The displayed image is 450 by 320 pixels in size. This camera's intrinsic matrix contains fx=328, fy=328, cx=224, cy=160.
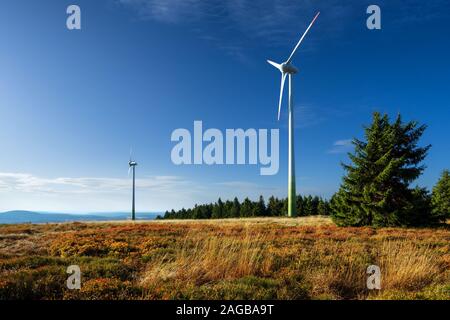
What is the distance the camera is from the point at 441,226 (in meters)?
27.7

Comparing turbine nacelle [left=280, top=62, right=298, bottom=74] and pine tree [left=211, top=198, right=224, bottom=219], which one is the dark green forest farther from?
pine tree [left=211, top=198, right=224, bottom=219]

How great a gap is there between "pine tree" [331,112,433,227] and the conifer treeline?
50343 mm

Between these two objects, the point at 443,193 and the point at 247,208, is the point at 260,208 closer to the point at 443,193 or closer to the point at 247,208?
the point at 247,208

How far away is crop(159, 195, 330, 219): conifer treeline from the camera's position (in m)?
85.6

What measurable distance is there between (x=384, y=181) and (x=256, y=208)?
61831 mm

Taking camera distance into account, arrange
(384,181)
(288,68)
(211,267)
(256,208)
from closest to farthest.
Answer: (211,267) < (384,181) < (288,68) < (256,208)

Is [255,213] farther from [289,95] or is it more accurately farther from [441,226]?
[441,226]

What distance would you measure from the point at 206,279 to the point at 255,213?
83.1 m

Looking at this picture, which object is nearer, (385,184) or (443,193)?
(385,184)

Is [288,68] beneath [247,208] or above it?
above

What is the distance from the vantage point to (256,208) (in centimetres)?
8956

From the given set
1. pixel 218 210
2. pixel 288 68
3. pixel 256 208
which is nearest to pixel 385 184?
pixel 288 68

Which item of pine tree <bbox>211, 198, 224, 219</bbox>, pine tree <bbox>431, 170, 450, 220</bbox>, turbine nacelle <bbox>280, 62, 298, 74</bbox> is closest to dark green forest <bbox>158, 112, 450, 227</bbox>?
turbine nacelle <bbox>280, 62, 298, 74</bbox>
